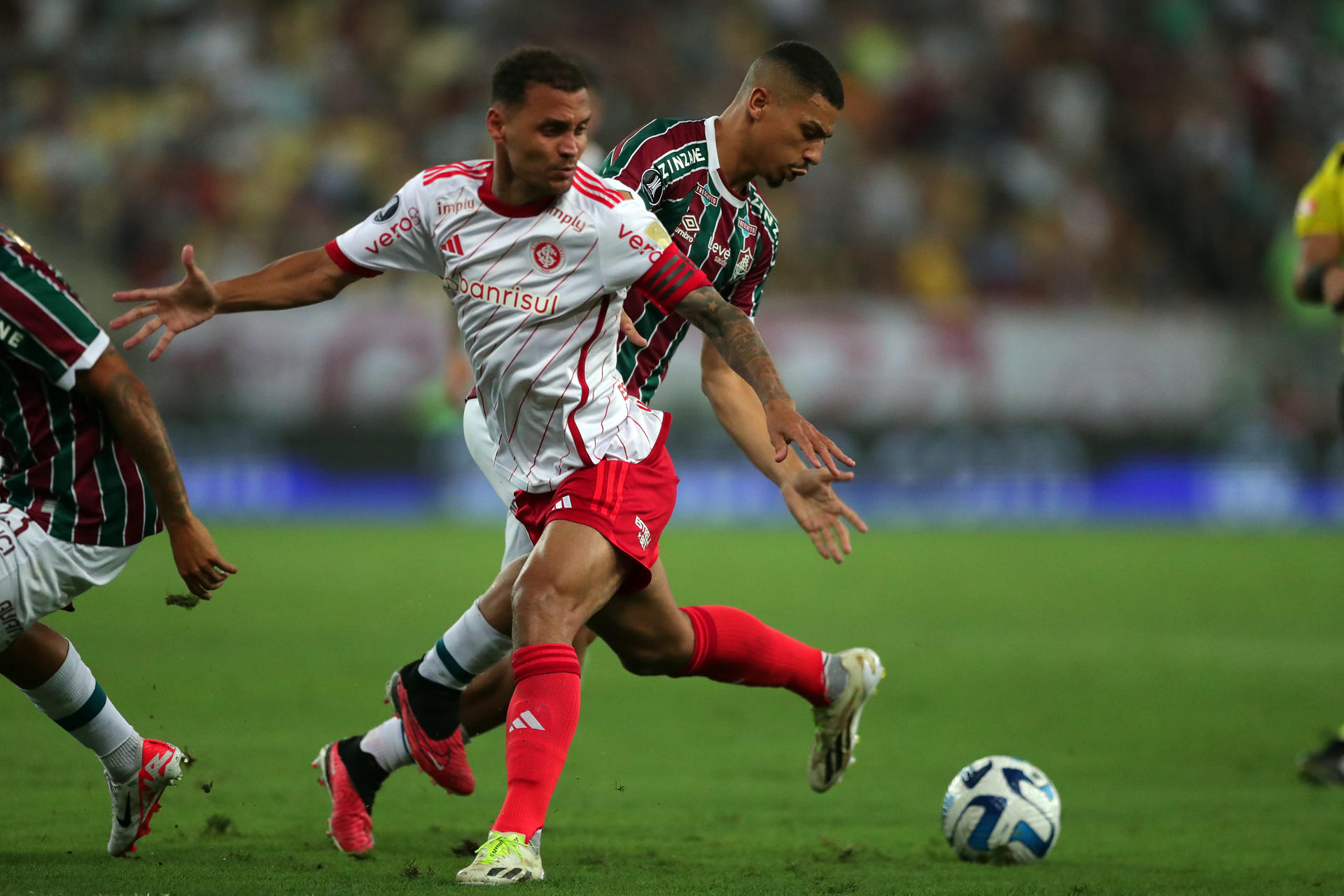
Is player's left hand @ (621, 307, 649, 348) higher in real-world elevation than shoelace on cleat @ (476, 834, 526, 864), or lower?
higher

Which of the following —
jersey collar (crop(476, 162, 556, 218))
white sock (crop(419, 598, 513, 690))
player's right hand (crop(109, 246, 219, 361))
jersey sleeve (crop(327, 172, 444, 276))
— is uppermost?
jersey collar (crop(476, 162, 556, 218))

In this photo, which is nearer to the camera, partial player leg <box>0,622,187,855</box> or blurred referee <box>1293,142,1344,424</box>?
partial player leg <box>0,622,187,855</box>

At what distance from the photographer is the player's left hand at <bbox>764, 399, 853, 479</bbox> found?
367cm

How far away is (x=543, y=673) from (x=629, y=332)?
104cm

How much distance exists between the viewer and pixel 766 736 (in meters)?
6.44

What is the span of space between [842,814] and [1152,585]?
23.9 feet

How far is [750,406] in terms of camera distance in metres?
4.84

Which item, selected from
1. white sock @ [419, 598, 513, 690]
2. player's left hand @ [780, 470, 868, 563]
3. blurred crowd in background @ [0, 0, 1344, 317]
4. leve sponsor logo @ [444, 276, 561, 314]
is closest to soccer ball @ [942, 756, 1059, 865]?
player's left hand @ [780, 470, 868, 563]

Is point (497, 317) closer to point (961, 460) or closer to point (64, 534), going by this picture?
point (64, 534)

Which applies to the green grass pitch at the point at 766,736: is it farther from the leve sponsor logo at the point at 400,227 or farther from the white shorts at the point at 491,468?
the leve sponsor logo at the point at 400,227

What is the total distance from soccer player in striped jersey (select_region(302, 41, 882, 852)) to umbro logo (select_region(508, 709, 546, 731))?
52 centimetres

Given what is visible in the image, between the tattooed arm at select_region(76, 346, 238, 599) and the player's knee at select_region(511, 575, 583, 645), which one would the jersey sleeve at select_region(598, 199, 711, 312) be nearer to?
the player's knee at select_region(511, 575, 583, 645)

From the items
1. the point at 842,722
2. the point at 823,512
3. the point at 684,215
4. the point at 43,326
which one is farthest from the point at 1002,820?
the point at 43,326

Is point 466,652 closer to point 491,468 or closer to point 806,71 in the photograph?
point 491,468
